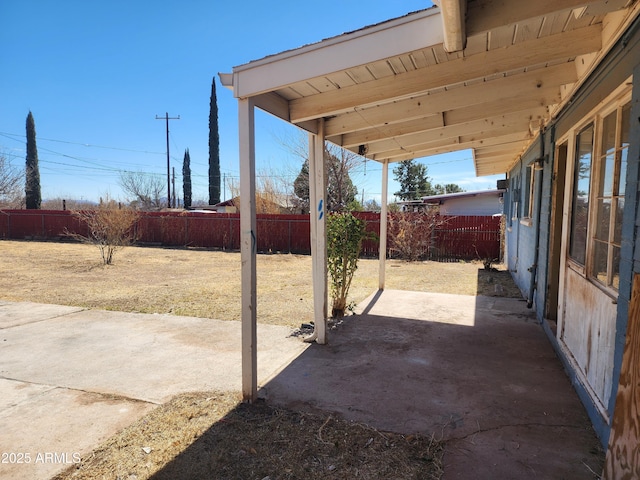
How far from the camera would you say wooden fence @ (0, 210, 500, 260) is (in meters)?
12.5

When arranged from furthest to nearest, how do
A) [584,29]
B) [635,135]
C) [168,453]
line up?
1. [584,29]
2. [168,453]
3. [635,135]

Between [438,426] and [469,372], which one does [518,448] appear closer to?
[438,426]

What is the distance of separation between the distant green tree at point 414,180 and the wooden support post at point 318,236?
3405 cm

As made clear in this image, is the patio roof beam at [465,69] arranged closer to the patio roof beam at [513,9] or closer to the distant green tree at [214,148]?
the patio roof beam at [513,9]

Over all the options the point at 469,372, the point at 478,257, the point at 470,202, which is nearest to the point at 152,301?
the point at 469,372

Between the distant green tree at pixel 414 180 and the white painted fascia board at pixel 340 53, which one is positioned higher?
the distant green tree at pixel 414 180

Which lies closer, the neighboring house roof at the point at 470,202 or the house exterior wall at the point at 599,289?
the house exterior wall at the point at 599,289

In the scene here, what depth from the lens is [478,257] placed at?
12383mm

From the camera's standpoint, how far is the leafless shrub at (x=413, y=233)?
1240cm

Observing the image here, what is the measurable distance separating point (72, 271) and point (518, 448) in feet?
35.6

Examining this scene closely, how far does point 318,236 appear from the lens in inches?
167

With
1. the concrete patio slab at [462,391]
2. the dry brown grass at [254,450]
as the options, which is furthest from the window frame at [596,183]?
the dry brown grass at [254,450]

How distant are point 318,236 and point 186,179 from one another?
39.4 metres

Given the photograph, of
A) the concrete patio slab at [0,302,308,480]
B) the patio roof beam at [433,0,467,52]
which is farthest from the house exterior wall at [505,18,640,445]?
the concrete patio slab at [0,302,308,480]
